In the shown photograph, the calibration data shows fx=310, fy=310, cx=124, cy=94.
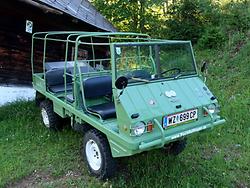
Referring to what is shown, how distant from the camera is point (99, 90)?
5.21 meters

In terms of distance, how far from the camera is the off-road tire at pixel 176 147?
5277 millimetres

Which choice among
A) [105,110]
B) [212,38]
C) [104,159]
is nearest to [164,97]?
[105,110]

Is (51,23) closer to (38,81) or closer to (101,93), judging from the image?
(38,81)

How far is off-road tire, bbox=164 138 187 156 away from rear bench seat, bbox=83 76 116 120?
A: 125cm

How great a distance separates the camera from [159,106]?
4.16 m

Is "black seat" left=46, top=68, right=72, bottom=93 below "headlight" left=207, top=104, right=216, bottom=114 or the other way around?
below

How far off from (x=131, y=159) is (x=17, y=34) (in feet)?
15.8

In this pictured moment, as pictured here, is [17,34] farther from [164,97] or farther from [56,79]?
[164,97]

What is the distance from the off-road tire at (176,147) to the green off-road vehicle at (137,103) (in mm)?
17

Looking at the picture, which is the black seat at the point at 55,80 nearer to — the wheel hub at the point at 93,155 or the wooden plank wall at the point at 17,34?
the wheel hub at the point at 93,155

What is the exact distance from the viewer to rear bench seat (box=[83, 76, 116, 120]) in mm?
4746

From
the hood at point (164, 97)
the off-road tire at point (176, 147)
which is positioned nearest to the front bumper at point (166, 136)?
the hood at point (164, 97)

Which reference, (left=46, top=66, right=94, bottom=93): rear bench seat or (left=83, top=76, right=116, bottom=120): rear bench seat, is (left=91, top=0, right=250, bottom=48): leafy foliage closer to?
(left=46, top=66, right=94, bottom=93): rear bench seat

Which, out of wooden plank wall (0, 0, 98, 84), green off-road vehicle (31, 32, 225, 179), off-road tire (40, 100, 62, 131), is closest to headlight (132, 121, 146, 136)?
green off-road vehicle (31, 32, 225, 179)
